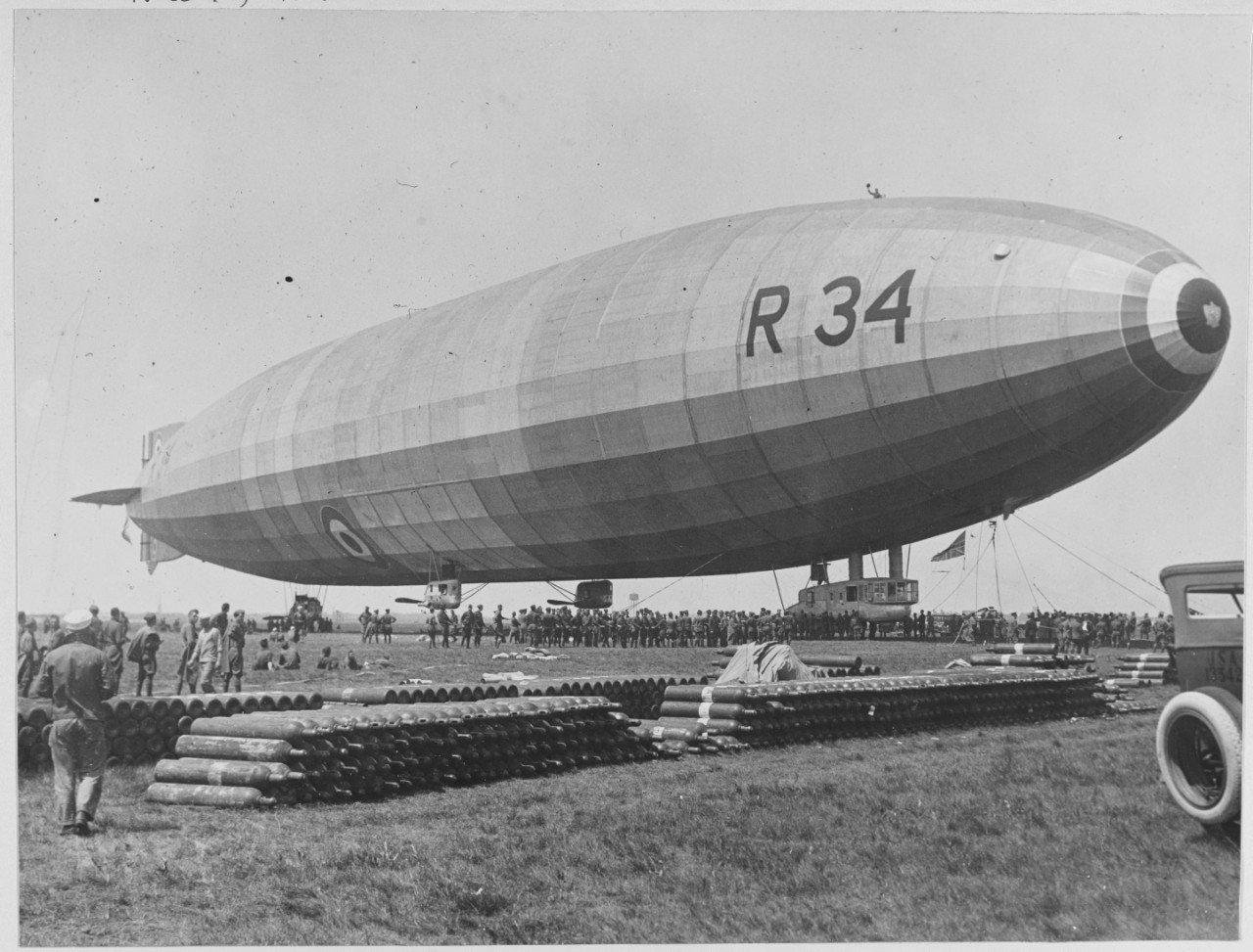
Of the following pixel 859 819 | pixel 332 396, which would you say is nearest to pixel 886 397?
pixel 859 819

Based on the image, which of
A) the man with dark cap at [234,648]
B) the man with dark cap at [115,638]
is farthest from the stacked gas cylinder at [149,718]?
the man with dark cap at [234,648]

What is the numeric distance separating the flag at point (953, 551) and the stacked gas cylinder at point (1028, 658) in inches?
110

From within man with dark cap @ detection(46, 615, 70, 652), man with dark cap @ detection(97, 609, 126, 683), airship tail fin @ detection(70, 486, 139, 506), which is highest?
airship tail fin @ detection(70, 486, 139, 506)

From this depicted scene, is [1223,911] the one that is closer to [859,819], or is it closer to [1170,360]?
[859,819]

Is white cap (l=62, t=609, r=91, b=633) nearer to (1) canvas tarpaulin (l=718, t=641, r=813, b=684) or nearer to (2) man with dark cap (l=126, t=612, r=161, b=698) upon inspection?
(2) man with dark cap (l=126, t=612, r=161, b=698)

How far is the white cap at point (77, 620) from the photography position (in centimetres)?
970

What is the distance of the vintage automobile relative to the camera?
8297 millimetres

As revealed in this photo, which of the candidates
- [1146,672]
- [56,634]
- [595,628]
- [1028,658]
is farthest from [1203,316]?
[595,628]

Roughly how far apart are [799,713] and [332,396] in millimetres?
13788

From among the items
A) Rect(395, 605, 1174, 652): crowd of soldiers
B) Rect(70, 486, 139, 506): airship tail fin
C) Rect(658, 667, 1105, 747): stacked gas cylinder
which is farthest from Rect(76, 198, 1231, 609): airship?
Rect(70, 486, 139, 506): airship tail fin

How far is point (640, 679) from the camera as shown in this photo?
17531 millimetres

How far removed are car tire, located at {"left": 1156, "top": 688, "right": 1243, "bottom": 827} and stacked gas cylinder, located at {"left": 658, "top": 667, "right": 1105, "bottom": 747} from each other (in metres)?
6.76

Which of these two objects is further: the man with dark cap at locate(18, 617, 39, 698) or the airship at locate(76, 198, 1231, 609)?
the airship at locate(76, 198, 1231, 609)

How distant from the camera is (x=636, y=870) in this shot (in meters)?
9.05
